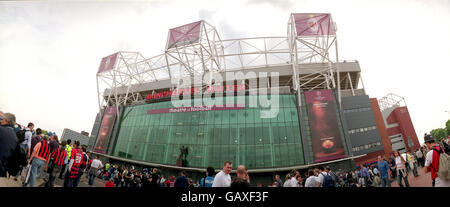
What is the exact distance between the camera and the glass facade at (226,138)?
20672mm

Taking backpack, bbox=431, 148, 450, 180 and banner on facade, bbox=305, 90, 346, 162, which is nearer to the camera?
backpack, bbox=431, 148, 450, 180

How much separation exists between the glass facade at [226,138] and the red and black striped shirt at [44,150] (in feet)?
55.8

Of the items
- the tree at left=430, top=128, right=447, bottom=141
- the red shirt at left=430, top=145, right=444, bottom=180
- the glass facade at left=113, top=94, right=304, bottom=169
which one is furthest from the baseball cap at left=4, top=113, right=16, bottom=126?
the tree at left=430, top=128, right=447, bottom=141

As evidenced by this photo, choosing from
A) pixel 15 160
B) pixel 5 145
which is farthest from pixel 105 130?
pixel 5 145

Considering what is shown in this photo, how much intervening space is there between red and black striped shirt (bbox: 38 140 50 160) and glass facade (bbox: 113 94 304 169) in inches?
670

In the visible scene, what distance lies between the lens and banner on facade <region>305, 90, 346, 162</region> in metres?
19.3

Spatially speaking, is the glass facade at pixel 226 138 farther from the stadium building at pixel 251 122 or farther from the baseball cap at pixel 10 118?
the baseball cap at pixel 10 118

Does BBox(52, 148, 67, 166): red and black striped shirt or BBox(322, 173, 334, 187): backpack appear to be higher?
BBox(52, 148, 67, 166): red and black striped shirt

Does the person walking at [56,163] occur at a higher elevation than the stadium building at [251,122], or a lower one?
lower

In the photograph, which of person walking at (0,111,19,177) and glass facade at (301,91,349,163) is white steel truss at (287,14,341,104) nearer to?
glass facade at (301,91,349,163)

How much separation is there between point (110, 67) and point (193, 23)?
60.6 ft

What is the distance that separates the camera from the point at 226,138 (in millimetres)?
22000

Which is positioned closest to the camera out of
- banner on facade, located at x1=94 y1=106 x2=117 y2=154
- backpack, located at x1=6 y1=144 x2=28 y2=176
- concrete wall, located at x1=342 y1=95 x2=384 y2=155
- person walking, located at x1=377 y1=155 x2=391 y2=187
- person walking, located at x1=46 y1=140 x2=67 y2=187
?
backpack, located at x1=6 y1=144 x2=28 y2=176
